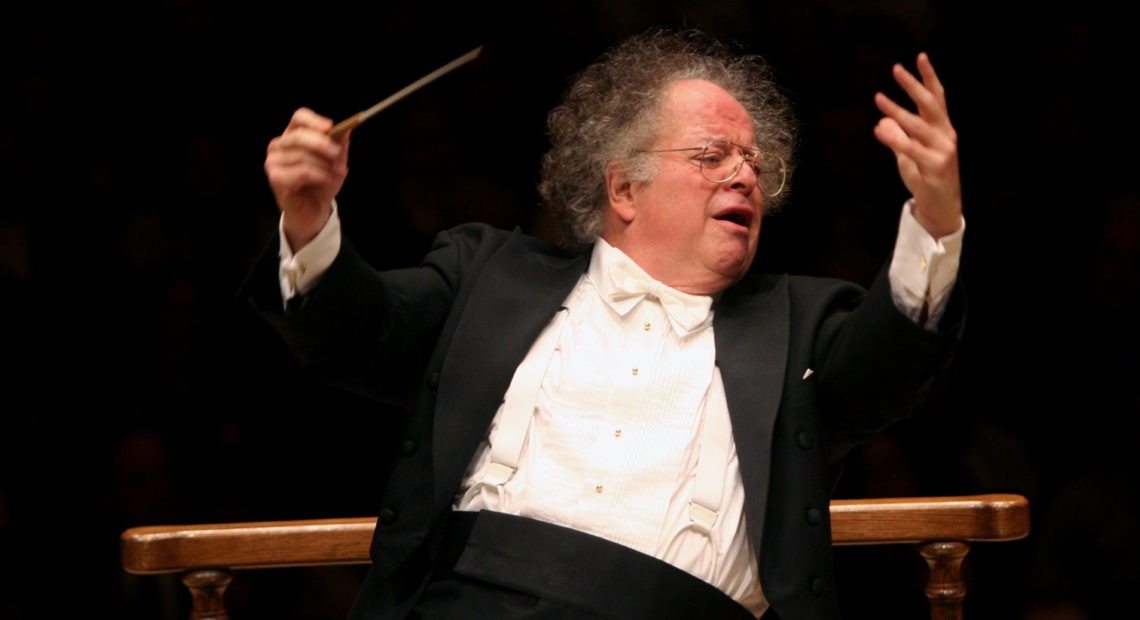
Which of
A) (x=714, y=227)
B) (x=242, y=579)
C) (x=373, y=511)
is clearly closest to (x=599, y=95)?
(x=714, y=227)

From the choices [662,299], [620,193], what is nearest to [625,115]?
[620,193]

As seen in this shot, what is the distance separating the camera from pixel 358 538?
2.12 m

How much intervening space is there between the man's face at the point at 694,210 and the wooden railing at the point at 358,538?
15.8 inches

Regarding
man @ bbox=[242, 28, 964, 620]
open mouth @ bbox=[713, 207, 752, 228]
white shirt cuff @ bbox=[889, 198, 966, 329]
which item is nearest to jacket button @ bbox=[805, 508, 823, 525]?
man @ bbox=[242, 28, 964, 620]

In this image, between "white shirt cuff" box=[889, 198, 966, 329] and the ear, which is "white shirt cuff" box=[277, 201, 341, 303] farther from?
"white shirt cuff" box=[889, 198, 966, 329]

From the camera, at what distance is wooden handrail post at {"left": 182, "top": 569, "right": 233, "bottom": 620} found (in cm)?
207

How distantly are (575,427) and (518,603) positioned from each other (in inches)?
10.2

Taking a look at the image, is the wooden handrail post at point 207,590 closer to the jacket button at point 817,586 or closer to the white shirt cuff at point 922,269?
the jacket button at point 817,586

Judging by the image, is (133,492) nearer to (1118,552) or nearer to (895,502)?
(895,502)

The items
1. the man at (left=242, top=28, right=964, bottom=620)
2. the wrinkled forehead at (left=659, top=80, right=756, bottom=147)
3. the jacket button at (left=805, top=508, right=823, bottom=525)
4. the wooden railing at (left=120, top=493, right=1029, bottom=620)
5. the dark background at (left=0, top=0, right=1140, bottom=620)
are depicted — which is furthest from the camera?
the dark background at (left=0, top=0, right=1140, bottom=620)

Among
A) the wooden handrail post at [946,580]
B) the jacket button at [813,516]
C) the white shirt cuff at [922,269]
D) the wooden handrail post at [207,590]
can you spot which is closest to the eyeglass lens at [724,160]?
the white shirt cuff at [922,269]

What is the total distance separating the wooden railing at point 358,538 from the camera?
6.76 ft

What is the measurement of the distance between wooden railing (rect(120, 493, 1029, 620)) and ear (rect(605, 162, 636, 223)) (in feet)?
1.79

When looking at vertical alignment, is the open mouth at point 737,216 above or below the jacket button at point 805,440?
above
